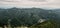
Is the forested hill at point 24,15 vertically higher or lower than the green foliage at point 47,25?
higher

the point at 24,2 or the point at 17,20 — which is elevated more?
the point at 24,2

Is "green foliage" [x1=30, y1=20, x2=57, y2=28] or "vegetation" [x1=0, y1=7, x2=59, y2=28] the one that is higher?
"vegetation" [x1=0, y1=7, x2=59, y2=28]

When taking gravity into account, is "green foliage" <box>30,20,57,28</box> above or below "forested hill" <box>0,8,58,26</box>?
below

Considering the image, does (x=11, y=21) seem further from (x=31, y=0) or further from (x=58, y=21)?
(x=58, y=21)

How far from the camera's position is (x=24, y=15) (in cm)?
85

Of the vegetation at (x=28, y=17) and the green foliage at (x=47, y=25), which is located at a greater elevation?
the vegetation at (x=28, y=17)

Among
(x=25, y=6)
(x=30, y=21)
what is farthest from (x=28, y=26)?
(x=25, y=6)

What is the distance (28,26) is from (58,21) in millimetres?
236

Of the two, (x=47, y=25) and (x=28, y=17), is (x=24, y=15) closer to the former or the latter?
(x=28, y=17)

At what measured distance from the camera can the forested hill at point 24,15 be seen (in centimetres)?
85

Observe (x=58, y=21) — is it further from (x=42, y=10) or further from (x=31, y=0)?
(x=31, y=0)

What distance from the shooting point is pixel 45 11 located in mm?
864

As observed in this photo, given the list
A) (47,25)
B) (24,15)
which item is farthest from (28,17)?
(47,25)

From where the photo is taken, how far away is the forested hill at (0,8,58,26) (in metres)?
0.85
